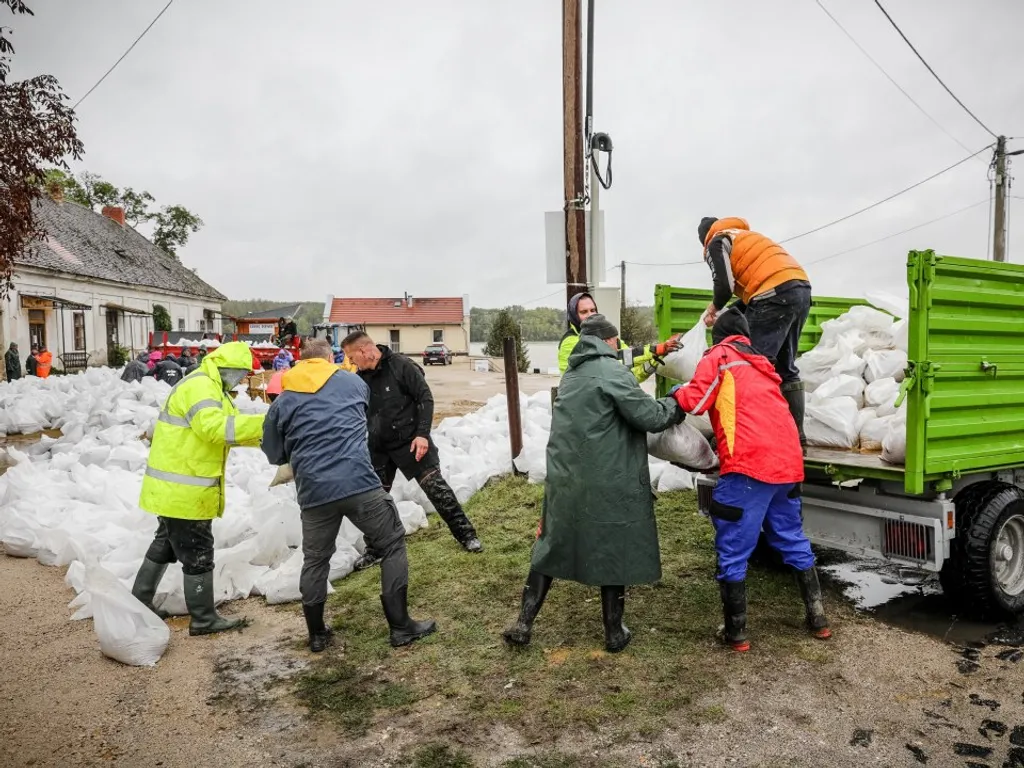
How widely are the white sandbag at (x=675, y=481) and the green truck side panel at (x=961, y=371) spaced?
2437 millimetres

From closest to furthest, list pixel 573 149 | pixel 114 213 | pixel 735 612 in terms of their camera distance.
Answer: pixel 735 612 → pixel 573 149 → pixel 114 213

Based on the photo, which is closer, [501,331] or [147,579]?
[147,579]

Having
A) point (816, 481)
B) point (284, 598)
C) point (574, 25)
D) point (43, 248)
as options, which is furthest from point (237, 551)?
point (43, 248)

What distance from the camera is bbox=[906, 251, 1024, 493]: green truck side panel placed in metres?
3.53

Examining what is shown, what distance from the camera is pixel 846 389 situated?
4598mm

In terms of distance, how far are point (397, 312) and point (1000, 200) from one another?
42.3 m

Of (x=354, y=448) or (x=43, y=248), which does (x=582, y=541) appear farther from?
(x=43, y=248)

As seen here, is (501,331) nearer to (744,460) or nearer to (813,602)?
(813,602)

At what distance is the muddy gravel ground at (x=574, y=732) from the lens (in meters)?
2.86

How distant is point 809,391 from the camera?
16.3 ft

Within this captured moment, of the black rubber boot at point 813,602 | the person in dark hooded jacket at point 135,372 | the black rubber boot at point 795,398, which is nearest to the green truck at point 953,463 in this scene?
the black rubber boot at point 795,398

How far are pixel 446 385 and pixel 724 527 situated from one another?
19.0 meters

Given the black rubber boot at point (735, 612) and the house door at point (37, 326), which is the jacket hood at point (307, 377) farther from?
the house door at point (37, 326)

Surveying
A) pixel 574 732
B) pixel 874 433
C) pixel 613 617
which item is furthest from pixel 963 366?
pixel 574 732
